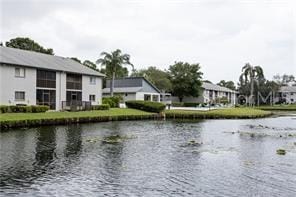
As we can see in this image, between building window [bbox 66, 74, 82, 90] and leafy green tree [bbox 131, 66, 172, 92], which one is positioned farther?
leafy green tree [bbox 131, 66, 172, 92]

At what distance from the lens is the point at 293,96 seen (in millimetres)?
147875

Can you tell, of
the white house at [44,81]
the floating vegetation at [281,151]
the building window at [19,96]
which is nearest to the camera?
the floating vegetation at [281,151]

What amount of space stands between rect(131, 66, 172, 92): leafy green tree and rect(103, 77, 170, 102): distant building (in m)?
13.1

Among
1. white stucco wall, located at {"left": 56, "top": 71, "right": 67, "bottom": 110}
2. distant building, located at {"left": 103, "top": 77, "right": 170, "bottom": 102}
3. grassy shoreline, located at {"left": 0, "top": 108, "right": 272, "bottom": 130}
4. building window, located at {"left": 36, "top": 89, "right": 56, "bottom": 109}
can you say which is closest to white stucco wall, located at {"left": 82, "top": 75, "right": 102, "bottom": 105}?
white stucco wall, located at {"left": 56, "top": 71, "right": 67, "bottom": 110}

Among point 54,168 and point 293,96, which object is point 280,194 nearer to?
point 54,168

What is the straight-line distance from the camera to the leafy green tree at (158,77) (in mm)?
103062

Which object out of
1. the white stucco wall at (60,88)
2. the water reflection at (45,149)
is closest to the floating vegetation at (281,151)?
the water reflection at (45,149)

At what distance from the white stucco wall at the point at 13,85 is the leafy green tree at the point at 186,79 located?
179ft

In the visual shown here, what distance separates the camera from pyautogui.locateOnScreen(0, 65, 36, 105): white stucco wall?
47.2 metres

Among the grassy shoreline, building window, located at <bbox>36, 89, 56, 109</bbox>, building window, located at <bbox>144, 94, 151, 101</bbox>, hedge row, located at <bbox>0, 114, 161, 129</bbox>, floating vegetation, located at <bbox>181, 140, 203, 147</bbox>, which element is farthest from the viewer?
building window, located at <bbox>144, 94, 151, 101</bbox>

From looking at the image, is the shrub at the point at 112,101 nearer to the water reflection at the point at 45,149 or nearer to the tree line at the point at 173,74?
the tree line at the point at 173,74

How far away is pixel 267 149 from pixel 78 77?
41058 millimetres

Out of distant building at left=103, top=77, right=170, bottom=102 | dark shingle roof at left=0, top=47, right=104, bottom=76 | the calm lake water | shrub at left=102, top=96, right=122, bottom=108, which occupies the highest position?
dark shingle roof at left=0, top=47, right=104, bottom=76

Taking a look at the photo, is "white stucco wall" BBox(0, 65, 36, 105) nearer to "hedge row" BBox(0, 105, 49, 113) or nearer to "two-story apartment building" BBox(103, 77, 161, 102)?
"hedge row" BBox(0, 105, 49, 113)
